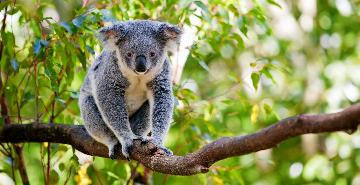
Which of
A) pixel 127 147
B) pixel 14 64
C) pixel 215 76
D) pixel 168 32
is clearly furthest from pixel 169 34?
pixel 215 76

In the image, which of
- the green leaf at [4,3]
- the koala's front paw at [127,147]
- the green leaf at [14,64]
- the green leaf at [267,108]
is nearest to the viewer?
the green leaf at [4,3]

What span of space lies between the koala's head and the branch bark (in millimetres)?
585

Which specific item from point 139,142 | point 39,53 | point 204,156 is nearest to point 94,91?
point 39,53

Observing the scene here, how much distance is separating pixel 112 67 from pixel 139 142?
755 millimetres

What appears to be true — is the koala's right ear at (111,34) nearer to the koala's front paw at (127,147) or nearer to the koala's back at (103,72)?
the koala's back at (103,72)

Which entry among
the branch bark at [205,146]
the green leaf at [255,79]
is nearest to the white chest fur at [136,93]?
the branch bark at [205,146]

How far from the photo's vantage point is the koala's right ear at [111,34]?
4.21m

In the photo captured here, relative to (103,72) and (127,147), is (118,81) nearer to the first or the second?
(103,72)

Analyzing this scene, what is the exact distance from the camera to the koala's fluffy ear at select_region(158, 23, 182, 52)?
4.32 m

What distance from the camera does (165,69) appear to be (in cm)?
439

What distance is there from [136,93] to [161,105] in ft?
0.90

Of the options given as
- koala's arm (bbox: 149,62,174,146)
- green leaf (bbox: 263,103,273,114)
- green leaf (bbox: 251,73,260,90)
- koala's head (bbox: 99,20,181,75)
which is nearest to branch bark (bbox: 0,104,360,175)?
koala's arm (bbox: 149,62,174,146)

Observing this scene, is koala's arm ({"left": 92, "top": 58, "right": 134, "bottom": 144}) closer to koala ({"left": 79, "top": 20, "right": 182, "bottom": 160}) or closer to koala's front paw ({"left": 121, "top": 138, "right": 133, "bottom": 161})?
koala ({"left": 79, "top": 20, "right": 182, "bottom": 160})

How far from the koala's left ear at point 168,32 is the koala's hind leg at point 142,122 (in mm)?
522
